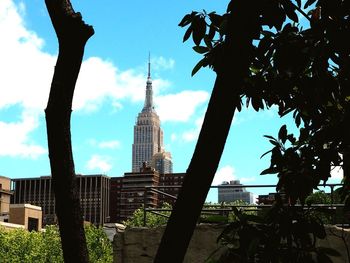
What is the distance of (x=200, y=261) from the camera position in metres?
11.0

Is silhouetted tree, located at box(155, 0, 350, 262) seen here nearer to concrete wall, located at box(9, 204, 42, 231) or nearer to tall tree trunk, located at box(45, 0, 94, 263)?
tall tree trunk, located at box(45, 0, 94, 263)

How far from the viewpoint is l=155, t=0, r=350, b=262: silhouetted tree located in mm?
2283

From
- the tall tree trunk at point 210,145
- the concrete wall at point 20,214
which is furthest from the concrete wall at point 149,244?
the concrete wall at point 20,214

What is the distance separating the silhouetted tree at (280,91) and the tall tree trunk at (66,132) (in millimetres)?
482

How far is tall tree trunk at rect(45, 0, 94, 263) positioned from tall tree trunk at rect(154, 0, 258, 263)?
483mm

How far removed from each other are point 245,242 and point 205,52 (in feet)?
5.01

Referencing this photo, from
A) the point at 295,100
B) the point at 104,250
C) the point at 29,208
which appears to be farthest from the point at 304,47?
the point at 29,208

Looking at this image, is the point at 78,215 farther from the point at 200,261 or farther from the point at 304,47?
the point at 200,261

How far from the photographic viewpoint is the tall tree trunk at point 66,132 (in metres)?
2.59

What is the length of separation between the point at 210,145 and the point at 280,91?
166cm

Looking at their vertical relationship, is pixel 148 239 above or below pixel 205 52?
below

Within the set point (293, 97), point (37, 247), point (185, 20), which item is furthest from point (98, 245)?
point (185, 20)

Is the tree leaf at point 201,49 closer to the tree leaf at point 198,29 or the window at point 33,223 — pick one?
the tree leaf at point 198,29

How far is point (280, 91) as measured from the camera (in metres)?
3.83
